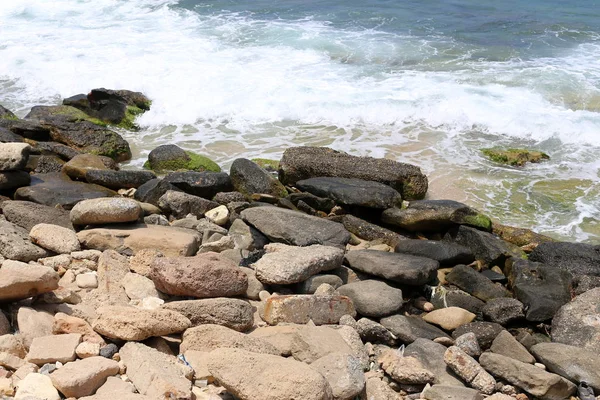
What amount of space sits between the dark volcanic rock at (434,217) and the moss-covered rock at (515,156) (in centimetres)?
282

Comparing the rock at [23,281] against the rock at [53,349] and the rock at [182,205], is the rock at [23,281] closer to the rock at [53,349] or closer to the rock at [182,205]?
the rock at [53,349]

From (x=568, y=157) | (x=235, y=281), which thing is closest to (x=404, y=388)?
(x=235, y=281)

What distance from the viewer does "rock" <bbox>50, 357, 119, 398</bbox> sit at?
3863 mm

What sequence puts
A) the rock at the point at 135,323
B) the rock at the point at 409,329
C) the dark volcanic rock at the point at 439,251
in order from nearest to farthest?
1. the rock at the point at 135,323
2. the rock at the point at 409,329
3. the dark volcanic rock at the point at 439,251

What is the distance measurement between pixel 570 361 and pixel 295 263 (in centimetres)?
232

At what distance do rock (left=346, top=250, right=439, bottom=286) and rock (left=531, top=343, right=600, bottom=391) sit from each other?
1263 mm

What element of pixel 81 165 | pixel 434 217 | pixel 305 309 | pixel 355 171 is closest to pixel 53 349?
pixel 305 309

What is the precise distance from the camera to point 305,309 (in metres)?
5.41

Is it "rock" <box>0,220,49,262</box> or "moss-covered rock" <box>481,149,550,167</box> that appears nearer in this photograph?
"rock" <box>0,220,49,262</box>

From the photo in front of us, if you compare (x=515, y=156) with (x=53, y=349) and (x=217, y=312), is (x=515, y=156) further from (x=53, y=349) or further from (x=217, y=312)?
(x=53, y=349)

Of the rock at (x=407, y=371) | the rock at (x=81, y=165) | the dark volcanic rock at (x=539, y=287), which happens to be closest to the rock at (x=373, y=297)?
the rock at (x=407, y=371)

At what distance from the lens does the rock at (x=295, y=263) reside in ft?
19.2

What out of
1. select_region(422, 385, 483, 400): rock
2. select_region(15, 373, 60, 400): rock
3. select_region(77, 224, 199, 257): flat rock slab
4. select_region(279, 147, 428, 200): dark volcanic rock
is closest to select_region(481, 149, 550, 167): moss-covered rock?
select_region(279, 147, 428, 200): dark volcanic rock

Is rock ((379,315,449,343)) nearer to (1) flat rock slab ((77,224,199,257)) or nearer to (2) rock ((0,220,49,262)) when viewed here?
(1) flat rock slab ((77,224,199,257))
